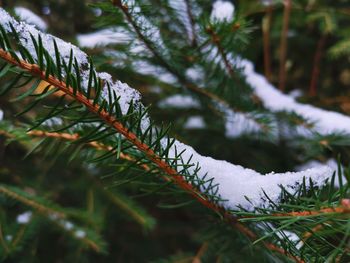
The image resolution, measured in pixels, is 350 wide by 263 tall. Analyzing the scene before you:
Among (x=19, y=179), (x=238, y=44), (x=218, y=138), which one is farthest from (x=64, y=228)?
(x=238, y=44)

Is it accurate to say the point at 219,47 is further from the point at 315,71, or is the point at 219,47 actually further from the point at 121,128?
the point at 315,71

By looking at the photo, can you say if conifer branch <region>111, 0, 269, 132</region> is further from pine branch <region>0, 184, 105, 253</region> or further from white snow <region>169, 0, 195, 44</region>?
pine branch <region>0, 184, 105, 253</region>

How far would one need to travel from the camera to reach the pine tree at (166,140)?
42 centimetres

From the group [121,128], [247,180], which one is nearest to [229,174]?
[247,180]

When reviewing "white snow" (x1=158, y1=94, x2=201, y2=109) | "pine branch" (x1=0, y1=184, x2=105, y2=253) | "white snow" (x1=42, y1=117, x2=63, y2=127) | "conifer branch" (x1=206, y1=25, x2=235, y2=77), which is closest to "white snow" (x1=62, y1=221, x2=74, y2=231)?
"pine branch" (x1=0, y1=184, x2=105, y2=253)

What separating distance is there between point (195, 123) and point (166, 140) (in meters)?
0.57

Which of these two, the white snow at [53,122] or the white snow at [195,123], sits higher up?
the white snow at [195,123]

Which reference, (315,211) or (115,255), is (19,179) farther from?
(315,211)

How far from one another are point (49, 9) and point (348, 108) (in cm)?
100

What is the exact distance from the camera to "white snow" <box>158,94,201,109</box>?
3.58 ft

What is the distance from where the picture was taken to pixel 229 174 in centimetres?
52

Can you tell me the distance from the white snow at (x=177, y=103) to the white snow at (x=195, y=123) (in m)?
0.05

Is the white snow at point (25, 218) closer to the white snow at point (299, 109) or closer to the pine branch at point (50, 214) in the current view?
the pine branch at point (50, 214)

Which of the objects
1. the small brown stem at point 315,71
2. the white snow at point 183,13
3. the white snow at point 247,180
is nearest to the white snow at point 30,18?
the white snow at point 183,13
